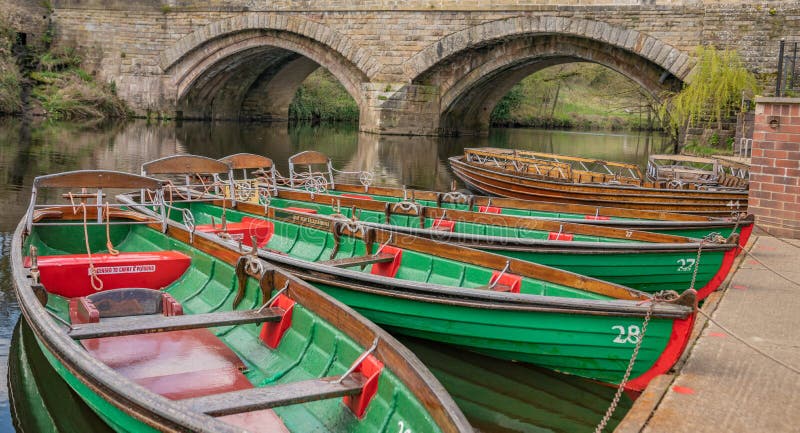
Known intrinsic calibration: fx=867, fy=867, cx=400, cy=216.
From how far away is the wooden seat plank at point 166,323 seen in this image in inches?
186

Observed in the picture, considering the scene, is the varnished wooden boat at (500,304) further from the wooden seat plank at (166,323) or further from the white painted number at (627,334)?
the wooden seat plank at (166,323)

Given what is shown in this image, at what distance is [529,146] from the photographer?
89.9 ft

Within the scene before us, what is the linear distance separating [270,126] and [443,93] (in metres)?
9.01

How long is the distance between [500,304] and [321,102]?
32.6 m

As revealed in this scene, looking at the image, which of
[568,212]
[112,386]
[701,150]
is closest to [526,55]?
[701,150]

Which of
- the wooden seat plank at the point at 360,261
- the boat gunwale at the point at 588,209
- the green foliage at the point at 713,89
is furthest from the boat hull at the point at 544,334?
the green foliage at the point at 713,89

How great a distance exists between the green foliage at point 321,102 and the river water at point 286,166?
2.24 meters

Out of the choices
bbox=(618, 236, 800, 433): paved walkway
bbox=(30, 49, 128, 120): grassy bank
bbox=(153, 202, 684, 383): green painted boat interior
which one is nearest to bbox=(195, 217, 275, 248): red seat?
bbox=(153, 202, 684, 383): green painted boat interior

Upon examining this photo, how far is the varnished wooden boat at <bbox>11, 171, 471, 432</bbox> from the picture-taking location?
382cm

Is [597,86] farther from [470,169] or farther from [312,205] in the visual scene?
[312,205]

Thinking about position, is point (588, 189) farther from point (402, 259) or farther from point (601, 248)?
point (402, 259)

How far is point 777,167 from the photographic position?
9672mm

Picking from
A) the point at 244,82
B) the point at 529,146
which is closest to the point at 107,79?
the point at 244,82

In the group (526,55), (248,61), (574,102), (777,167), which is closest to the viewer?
(777,167)
